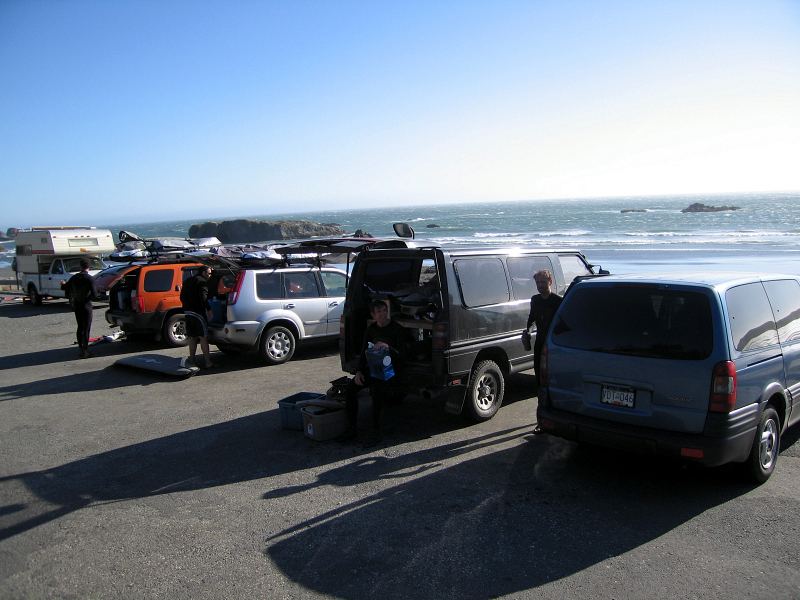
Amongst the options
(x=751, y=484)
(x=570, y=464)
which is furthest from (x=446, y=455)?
(x=751, y=484)

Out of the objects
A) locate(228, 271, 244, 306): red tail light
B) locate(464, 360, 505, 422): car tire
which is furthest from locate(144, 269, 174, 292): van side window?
locate(464, 360, 505, 422): car tire

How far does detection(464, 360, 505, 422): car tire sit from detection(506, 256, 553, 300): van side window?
1033 mm

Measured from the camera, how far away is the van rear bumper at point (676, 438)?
4.54 metres

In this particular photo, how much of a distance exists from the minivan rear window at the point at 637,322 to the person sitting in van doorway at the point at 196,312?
255 inches

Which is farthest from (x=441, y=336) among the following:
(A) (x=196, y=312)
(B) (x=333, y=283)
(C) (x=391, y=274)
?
(B) (x=333, y=283)

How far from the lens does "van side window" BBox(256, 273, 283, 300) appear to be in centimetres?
1055

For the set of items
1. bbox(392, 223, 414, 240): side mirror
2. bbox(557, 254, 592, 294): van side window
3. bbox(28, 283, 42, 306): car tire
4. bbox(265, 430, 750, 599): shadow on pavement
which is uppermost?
bbox(392, 223, 414, 240): side mirror

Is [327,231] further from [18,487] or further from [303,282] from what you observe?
[18,487]

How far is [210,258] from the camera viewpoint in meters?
11.7

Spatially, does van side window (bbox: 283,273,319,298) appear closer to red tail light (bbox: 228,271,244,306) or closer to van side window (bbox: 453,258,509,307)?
red tail light (bbox: 228,271,244,306)

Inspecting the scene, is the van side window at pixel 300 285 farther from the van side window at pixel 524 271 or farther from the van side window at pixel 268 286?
the van side window at pixel 524 271

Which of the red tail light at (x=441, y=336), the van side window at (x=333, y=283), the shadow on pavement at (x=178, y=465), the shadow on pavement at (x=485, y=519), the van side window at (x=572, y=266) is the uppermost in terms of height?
the van side window at (x=572, y=266)

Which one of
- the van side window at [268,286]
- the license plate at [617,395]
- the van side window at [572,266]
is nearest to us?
the license plate at [617,395]

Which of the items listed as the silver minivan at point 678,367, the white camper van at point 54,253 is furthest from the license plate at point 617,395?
the white camper van at point 54,253
